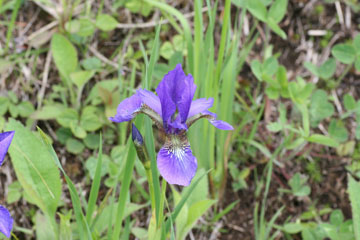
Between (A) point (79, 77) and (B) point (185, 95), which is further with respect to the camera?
(A) point (79, 77)

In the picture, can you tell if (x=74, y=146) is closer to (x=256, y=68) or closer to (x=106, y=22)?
(x=106, y=22)

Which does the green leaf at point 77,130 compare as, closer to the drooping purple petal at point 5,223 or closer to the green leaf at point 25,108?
the green leaf at point 25,108

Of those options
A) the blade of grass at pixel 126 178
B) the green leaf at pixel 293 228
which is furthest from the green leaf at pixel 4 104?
the green leaf at pixel 293 228

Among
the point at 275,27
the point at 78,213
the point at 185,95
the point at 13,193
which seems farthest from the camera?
the point at 275,27

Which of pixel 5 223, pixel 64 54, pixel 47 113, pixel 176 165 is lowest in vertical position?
pixel 5 223

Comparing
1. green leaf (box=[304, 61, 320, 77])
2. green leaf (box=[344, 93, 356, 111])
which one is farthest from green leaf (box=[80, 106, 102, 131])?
green leaf (box=[344, 93, 356, 111])

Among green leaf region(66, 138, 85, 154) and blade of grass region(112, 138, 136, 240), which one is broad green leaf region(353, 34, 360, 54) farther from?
green leaf region(66, 138, 85, 154)

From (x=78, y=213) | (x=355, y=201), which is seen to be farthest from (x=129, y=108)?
(x=355, y=201)
